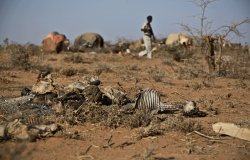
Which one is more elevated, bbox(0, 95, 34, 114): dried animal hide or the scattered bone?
bbox(0, 95, 34, 114): dried animal hide

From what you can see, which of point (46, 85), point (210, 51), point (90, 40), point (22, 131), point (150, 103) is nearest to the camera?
point (22, 131)

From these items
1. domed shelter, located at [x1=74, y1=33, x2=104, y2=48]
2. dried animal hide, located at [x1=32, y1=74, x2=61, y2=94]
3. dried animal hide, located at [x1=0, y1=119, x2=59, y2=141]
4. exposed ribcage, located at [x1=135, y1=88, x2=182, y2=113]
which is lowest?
dried animal hide, located at [x1=0, y1=119, x2=59, y2=141]

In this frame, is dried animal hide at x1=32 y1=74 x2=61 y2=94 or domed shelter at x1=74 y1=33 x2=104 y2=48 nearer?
dried animal hide at x1=32 y1=74 x2=61 y2=94

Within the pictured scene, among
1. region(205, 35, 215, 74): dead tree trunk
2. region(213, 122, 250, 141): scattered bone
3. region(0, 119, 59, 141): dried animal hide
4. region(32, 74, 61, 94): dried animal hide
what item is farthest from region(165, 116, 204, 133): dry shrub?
region(205, 35, 215, 74): dead tree trunk

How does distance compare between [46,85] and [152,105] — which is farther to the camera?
[46,85]

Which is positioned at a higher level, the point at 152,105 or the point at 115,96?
the point at 115,96

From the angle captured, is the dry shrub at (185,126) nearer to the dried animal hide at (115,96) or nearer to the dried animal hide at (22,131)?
the dried animal hide at (115,96)

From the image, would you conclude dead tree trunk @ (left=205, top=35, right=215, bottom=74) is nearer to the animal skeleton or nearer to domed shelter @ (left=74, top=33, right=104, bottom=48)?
the animal skeleton

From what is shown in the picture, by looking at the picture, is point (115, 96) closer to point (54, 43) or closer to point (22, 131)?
point (22, 131)

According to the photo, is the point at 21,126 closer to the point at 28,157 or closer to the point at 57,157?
the point at 28,157

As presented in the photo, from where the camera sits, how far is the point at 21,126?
8.14 feet

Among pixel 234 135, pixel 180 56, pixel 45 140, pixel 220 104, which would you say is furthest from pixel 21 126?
pixel 180 56

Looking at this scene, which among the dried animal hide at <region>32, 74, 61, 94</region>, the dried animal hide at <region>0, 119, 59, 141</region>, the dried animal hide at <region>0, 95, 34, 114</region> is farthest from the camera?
the dried animal hide at <region>32, 74, 61, 94</region>

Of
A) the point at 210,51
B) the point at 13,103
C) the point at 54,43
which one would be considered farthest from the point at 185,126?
the point at 54,43
